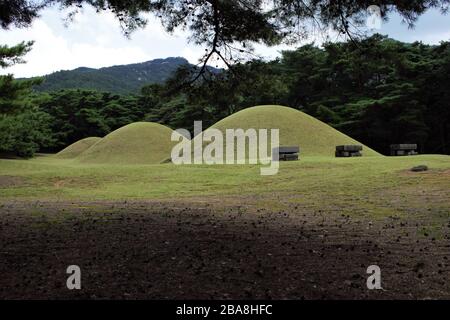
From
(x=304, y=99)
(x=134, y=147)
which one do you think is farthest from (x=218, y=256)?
(x=304, y=99)

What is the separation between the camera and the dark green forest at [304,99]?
8500mm

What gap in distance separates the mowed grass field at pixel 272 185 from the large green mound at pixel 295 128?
25.2 ft

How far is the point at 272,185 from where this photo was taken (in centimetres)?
1452

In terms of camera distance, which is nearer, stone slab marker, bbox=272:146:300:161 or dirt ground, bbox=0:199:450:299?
dirt ground, bbox=0:199:450:299

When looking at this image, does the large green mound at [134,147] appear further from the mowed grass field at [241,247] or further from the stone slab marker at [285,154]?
the mowed grass field at [241,247]

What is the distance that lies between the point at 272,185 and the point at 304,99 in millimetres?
33830

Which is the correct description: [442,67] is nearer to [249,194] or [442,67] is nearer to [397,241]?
[249,194]

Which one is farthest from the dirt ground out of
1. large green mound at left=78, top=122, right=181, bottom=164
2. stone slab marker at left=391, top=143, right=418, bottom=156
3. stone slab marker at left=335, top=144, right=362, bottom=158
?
large green mound at left=78, top=122, right=181, bottom=164

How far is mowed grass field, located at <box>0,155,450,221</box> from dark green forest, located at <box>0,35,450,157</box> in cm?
289

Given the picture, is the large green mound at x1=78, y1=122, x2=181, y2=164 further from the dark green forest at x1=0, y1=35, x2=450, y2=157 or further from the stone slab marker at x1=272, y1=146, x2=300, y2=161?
the stone slab marker at x1=272, y1=146, x2=300, y2=161

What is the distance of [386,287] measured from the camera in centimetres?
398

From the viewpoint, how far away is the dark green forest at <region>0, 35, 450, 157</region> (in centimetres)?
850

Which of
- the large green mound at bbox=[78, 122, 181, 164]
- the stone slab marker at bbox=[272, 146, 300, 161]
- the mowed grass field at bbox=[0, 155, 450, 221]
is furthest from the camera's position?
the large green mound at bbox=[78, 122, 181, 164]

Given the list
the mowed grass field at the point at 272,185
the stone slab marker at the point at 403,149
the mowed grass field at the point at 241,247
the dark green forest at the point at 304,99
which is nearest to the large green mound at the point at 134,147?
the dark green forest at the point at 304,99
